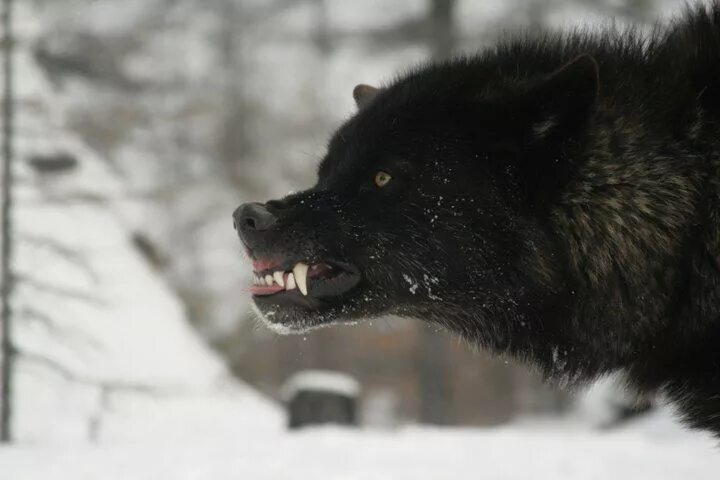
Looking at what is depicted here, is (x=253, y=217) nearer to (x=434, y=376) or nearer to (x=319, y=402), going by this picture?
(x=319, y=402)

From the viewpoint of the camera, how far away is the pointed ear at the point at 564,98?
2648 mm

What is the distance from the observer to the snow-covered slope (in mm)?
8812

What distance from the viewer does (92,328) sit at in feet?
38.8

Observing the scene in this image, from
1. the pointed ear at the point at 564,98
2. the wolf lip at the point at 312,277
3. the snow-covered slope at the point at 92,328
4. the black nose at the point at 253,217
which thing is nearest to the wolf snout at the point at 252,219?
the black nose at the point at 253,217

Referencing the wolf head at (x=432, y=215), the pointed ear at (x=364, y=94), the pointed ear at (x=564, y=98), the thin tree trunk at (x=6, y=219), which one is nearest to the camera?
the pointed ear at (x=564, y=98)

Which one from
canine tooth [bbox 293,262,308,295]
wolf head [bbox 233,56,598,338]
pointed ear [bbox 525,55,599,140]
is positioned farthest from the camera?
canine tooth [bbox 293,262,308,295]

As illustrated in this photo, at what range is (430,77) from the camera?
3191mm

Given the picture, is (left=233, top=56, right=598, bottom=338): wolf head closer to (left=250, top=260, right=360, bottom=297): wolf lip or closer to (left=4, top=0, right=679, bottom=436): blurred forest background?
(left=250, top=260, right=360, bottom=297): wolf lip

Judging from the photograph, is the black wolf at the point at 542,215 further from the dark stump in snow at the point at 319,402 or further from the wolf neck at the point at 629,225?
the dark stump in snow at the point at 319,402

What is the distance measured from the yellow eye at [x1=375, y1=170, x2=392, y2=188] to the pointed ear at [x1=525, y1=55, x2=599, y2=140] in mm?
562

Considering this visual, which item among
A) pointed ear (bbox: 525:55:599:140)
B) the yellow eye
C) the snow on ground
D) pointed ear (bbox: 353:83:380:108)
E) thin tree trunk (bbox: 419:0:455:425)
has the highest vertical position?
thin tree trunk (bbox: 419:0:455:425)

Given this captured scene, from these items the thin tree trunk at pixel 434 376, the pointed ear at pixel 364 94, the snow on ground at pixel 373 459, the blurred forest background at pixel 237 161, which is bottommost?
the snow on ground at pixel 373 459

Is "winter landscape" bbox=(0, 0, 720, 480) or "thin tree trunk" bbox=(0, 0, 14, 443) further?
"thin tree trunk" bbox=(0, 0, 14, 443)

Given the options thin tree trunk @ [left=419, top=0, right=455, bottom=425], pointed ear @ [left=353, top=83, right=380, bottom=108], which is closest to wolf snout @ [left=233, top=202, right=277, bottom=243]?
pointed ear @ [left=353, top=83, right=380, bottom=108]
